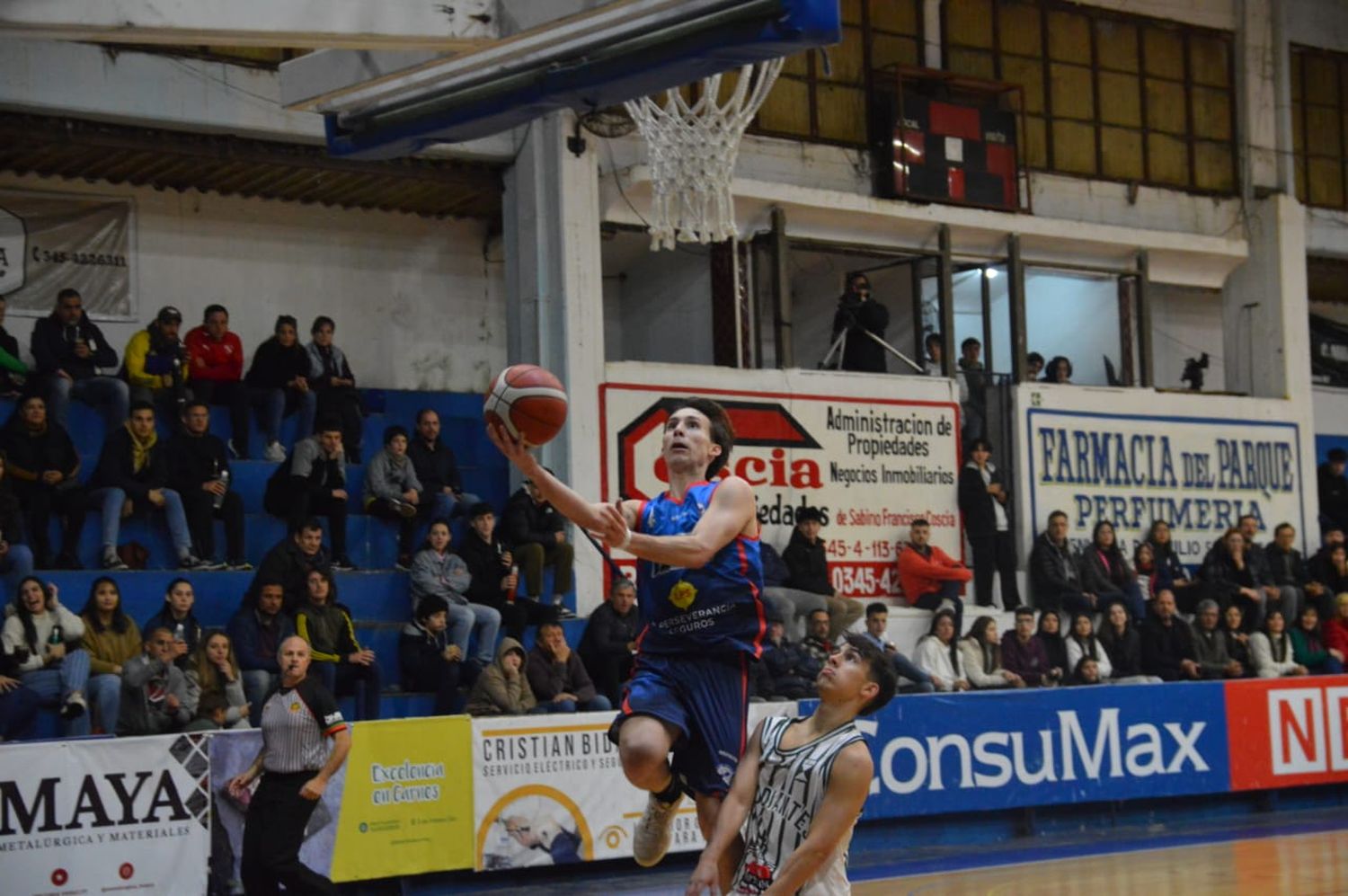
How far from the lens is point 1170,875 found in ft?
40.2

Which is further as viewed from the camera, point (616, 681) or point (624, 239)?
point (624, 239)

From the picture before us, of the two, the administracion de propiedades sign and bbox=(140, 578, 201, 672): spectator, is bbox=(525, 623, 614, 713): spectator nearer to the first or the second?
bbox=(140, 578, 201, 672): spectator

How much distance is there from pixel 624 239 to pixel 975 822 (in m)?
7.51

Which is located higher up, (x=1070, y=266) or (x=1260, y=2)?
(x=1260, y=2)

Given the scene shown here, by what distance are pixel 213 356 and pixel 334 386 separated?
1.09m

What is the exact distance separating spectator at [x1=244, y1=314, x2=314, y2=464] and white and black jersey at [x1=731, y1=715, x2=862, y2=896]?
10304 millimetres

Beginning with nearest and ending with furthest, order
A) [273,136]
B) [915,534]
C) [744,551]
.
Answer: [744,551] → [273,136] → [915,534]

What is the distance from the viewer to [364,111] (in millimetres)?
9227

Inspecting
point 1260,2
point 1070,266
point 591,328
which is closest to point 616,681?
point 591,328

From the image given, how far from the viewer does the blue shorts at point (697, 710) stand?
6.78 metres

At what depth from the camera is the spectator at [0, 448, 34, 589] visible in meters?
12.7

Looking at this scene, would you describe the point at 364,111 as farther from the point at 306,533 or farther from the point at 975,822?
the point at 975,822

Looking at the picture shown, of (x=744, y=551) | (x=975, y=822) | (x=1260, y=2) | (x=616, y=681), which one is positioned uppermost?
(x=1260, y=2)

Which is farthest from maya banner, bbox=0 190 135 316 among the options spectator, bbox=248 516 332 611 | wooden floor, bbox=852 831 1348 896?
wooden floor, bbox=852 831 1348 896
